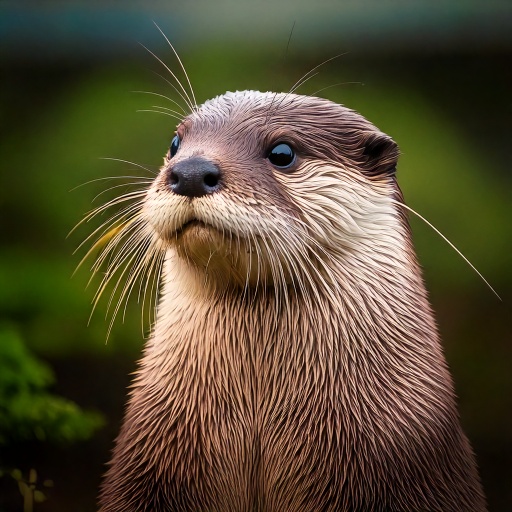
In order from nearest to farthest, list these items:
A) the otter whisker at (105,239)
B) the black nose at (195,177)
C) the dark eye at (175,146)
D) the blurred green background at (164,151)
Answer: the black nose at (195,177), the dark eye at (175,146), the otter whisker at (105,239), the blurred green background at (164,151)

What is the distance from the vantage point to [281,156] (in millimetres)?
1920

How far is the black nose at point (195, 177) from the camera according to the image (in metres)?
1.75

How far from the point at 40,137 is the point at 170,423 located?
1026 mm

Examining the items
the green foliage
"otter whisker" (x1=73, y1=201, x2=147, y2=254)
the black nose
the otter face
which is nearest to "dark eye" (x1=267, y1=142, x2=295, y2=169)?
the otter face

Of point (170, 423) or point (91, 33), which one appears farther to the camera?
point (91, 33)

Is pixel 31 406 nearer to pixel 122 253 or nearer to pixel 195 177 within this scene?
pixel 122 253

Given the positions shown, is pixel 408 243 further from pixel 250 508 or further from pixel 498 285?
pixel 250 508

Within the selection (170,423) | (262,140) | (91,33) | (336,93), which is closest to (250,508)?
(170,423)

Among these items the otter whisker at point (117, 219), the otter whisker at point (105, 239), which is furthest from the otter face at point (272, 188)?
the otter whisker at point (105, 239)

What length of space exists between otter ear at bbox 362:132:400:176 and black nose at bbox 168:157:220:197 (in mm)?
405

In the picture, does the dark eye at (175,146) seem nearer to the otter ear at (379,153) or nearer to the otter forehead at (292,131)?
the otter forehead at (292,131)

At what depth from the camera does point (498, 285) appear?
229 centimetres

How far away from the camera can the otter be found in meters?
1.91

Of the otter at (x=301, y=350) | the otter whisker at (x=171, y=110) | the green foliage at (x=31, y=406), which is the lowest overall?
the green foliage at (x=31, y=406)
